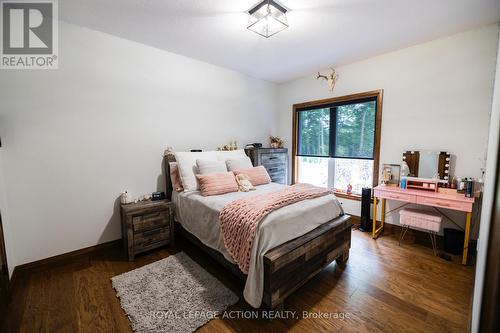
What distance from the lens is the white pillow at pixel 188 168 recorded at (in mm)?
2689

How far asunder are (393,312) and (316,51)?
3.04m

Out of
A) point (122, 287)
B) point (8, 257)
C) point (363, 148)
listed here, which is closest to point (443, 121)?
point (363, 148)

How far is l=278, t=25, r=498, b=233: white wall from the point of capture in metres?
2.39

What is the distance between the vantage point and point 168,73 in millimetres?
2957

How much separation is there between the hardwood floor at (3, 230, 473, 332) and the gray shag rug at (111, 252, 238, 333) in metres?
0.08

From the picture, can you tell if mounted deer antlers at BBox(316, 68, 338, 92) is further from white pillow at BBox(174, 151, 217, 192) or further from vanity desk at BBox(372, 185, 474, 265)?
white pillow at BBox(174, 151, 217, 192)

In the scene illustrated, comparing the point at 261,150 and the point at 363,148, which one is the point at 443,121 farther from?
the point at 261,150

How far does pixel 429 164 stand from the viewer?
2736 mm

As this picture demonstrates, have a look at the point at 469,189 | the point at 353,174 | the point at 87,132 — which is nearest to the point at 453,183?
the point at 469,189

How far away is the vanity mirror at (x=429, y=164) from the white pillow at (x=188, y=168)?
9.41 feet

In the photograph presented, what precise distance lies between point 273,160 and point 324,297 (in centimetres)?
254

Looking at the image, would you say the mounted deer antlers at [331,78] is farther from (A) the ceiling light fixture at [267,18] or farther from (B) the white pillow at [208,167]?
(B) the white pillow at [208,167]

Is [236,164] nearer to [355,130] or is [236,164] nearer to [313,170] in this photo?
[313,170]

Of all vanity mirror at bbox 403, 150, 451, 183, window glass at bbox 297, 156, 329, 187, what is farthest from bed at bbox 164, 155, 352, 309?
window glass at bbox 297, 156, 329, 187
